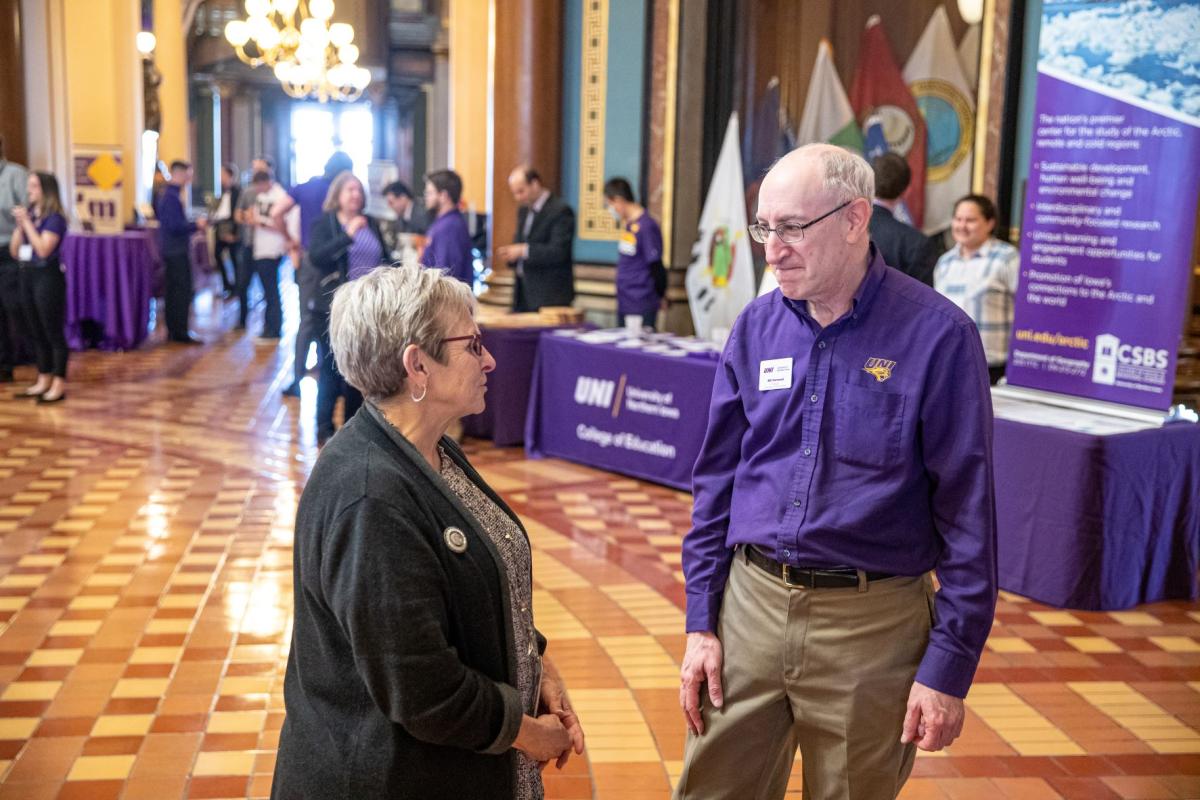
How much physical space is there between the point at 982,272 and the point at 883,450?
Result: 3531mm

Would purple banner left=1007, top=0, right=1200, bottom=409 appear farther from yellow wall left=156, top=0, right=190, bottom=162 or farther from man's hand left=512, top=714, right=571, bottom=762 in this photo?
yellow wall left=156, top=0, right=190, bottom=162

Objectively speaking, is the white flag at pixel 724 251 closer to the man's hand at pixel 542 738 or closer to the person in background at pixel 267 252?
the person in background at pixel 267 252

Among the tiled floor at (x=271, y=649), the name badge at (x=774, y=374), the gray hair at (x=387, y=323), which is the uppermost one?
the gray hair at (x=387, y=323)

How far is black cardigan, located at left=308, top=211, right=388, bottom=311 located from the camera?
6672mm

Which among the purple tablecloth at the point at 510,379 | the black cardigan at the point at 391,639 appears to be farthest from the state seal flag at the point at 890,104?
the black cardigan at the point at 391,639

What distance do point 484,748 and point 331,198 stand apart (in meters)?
5.47

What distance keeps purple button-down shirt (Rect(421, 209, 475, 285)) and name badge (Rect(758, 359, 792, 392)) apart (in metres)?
4.86

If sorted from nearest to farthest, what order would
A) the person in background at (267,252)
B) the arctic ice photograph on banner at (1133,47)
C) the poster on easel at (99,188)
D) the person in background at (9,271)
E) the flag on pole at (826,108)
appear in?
the arctic ice photograph on banner at (1133,47) < the flag on pole at (826,108) < the person in background at (9,271) < the poster on easel at (99,188) < the person in background at (267,252)

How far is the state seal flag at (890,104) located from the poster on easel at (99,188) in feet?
21.9

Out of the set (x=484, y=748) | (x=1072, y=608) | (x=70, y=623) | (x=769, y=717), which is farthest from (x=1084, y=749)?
(x=70, y=623)

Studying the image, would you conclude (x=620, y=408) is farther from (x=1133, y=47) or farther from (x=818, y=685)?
(x=818, y=685)

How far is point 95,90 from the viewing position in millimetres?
12188

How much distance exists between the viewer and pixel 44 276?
787 centimetres

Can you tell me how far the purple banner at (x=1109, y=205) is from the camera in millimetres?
4160
